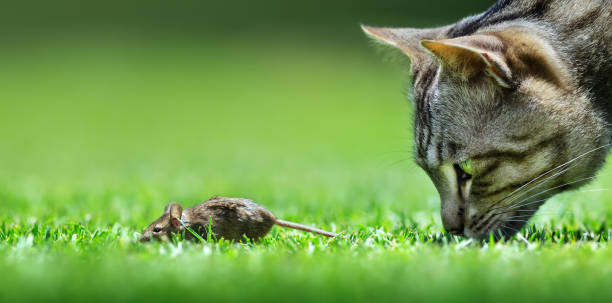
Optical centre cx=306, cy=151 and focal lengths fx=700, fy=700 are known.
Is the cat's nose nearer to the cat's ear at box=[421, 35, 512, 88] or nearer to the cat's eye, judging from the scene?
the cat's eye

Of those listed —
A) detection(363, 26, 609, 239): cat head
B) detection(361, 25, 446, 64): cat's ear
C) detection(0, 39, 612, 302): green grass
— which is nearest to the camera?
detection(0, 39, 612, 302): green grass

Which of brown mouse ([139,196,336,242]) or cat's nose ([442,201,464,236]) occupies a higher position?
brown mouse ([139,196,336,242])

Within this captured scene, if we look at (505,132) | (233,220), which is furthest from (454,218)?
(233,220)

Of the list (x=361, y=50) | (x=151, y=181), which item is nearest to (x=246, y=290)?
(x=151, y=181)

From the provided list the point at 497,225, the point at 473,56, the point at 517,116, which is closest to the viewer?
→ the point at 473,56

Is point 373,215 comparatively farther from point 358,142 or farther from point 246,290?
point 358,142

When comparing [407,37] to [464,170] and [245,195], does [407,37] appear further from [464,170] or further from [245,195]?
[245,195]

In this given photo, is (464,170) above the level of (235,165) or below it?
below

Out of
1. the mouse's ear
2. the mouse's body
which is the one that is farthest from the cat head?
the mouse's ear
